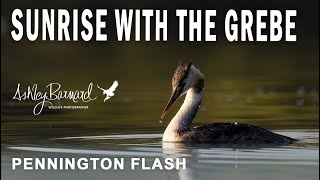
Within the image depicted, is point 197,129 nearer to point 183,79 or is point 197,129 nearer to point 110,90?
point 183,79

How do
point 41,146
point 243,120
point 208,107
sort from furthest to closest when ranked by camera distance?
point 208,107 < point 243,120 < point 41,146

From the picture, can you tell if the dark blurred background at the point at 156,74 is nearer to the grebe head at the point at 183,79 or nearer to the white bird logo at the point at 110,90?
the white bird logo at the point at 110,90

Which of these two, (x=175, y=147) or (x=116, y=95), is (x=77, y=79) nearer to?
(x=116, y=95)

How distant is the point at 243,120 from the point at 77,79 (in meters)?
9.04

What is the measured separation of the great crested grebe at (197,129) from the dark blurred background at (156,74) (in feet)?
3.80

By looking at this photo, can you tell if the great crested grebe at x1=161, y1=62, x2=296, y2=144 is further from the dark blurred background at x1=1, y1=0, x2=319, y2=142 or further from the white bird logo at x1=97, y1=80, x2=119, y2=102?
the white bird logo at x1=97, y1=80, x2=119, y2=102

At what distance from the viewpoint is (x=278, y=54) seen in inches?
1508

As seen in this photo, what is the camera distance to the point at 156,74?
30.7m

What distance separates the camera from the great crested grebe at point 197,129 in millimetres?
16812

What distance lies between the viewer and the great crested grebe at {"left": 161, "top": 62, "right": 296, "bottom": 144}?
16.8 meters

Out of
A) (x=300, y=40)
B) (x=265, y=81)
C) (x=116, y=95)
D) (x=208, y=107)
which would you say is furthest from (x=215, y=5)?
(x=208, y=107)

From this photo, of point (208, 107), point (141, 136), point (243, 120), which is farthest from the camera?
point (208, 107)

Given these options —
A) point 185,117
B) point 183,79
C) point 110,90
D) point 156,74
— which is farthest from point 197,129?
point 156,74

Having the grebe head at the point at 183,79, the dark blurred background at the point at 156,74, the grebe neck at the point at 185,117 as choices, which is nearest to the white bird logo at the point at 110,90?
the dark blurred background at the point at 156,74
